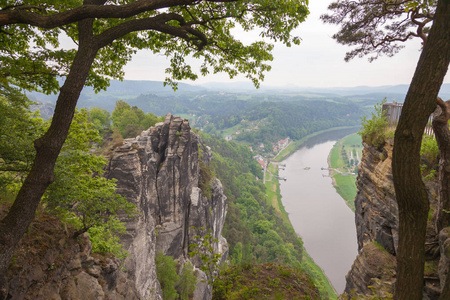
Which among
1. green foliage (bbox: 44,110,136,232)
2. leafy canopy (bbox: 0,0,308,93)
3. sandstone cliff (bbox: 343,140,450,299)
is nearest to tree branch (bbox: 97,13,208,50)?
leafy canopy (bbox: 0,0,308,93)

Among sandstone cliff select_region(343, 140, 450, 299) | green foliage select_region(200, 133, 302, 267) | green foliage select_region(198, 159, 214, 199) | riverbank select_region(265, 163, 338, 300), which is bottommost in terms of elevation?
riverbank select_region(265, 163, 338, 300)

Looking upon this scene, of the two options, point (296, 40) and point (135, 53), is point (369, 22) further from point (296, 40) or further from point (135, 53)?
point (135, 53)

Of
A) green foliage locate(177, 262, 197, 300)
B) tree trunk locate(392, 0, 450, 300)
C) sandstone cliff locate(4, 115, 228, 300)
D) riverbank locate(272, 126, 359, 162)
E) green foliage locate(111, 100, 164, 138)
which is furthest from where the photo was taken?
riverbank locate(272, 126, 359, 162)

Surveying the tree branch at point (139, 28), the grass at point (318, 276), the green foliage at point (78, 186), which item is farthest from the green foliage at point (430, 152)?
the grass at point (318, 276)

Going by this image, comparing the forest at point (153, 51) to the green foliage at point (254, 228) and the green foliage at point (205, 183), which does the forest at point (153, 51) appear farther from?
the green foliage at point (254, 228)

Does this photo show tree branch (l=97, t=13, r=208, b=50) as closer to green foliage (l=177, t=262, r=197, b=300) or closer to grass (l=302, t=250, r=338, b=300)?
green foliage (l=177, t=262, r=197, b=300)

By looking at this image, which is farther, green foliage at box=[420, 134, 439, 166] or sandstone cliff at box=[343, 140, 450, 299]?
green foliage at box=[420, 134, 439, 166]

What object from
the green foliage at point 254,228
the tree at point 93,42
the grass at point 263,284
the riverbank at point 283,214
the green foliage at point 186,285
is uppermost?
the tree at point 93,42
